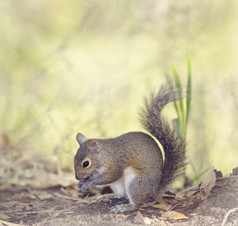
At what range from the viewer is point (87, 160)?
8.62ft

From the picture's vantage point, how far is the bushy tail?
8.79ft

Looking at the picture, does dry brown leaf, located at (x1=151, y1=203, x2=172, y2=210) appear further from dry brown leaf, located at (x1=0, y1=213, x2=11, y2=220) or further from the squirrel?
dry brown leaf, located at (x1=0, y1=213, x2=11, y2=220)

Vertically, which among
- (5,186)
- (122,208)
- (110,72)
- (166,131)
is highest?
(110,72)

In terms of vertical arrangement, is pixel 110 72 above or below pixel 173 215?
above

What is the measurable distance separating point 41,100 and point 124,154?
Answer: 328 centimetres

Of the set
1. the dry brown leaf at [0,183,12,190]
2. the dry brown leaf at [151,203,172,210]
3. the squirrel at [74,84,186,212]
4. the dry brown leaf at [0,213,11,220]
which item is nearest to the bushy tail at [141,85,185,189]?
the squirrel at [74,84,186,212]

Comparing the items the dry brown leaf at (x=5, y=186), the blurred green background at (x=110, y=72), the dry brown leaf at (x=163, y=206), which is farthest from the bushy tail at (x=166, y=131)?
the dry brown leaf at (x=5, y=186)

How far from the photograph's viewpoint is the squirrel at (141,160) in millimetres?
2637

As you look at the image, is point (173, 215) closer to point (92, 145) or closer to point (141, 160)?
point (141, 160)

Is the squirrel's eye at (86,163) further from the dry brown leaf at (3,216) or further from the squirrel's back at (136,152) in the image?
the dry brown leaf at (3,216)

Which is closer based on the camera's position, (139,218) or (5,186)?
(139,218)

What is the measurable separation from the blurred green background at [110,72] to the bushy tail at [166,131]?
37.6 inches

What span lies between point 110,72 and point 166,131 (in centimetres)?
306

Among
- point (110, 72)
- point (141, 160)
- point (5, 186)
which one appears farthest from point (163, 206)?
point (110, 72)
